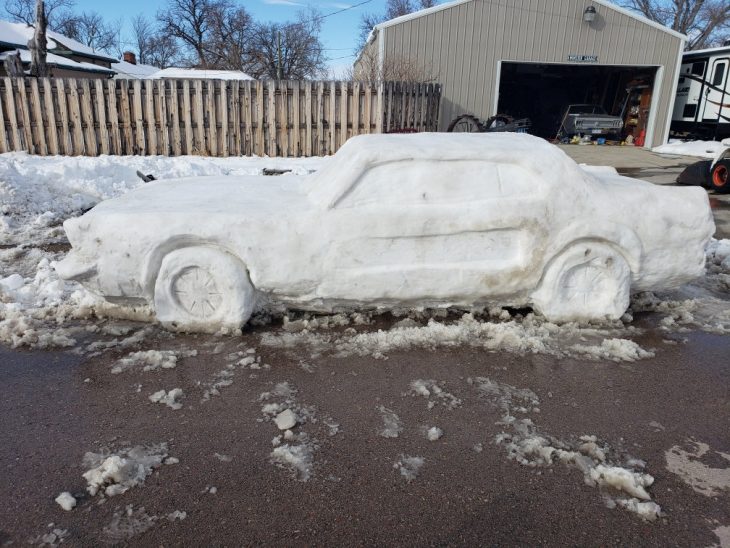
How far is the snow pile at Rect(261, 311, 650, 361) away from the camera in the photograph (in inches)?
152

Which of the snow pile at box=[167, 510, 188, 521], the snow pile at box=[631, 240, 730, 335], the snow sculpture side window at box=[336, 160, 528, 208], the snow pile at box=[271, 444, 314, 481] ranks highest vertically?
the snow sculpture side window at box=[336, 160, 528, 208]

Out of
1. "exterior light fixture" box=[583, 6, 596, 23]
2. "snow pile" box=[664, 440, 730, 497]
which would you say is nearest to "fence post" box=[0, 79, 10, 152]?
"snow pile" box=[664, 440, 730, 497]

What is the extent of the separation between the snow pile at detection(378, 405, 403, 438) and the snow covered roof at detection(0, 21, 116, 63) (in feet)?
80.5

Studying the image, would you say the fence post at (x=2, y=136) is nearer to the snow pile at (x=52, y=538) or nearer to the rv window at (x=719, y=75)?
the snow pile at (x=52, y=538)

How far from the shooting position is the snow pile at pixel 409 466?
102 inches

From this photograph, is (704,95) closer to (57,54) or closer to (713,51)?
(713,51)

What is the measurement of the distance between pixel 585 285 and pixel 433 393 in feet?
5.59

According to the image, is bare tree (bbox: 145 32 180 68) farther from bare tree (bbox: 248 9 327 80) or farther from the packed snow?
the packed snow

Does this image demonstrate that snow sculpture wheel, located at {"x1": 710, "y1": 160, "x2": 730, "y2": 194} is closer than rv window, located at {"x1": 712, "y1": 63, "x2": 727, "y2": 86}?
Yes

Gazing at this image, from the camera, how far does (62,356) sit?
376 centimetres

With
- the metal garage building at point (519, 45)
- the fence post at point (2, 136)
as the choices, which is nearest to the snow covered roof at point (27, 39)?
the fence post at point (2, 136)

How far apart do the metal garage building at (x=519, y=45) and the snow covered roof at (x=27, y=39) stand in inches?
606

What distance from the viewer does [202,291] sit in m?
4.03

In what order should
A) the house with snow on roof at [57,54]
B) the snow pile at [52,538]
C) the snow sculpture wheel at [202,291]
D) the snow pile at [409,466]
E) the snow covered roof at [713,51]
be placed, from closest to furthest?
the snow pile at [52,538]
the snow pile at [409,466]
the snow sculpture wheel at [202,291]
the snow covered roof at [713,51]
the house with snow on roof at [57,54]
